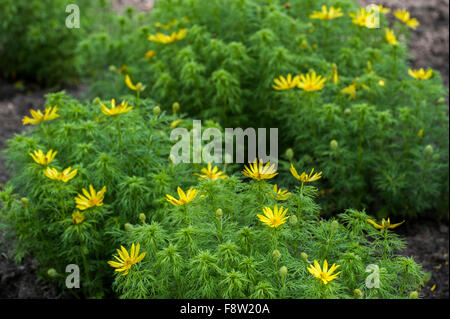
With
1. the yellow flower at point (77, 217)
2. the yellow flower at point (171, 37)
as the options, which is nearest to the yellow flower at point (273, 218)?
the yellow flower at point (77, 217)

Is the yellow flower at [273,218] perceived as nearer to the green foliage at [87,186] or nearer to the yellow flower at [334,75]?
the green foliage at [87,186]

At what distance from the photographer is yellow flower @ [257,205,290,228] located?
2.13 meters

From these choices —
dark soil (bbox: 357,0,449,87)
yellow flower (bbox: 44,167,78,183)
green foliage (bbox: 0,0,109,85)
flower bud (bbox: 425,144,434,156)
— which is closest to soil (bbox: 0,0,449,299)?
dark soil (bbox: 357,0,449,87)

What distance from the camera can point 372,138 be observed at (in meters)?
3.61

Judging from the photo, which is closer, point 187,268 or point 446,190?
point 187,268

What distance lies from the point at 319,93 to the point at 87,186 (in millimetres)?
1597

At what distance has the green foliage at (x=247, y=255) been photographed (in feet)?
6.76

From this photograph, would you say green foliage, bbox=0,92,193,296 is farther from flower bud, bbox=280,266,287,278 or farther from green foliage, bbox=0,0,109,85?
green foliage, bbox=0,0,109,85

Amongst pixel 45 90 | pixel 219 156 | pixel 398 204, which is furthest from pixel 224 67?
pixel 45 90

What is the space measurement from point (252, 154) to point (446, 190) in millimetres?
1418

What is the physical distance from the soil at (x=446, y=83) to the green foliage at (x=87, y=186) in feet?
1.03

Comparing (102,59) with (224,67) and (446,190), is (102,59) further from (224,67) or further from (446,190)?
(446,190)

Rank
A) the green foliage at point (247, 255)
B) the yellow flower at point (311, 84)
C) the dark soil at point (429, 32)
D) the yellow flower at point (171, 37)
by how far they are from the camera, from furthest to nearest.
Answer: the dark soil at point (429, 32)
the yellow flower at point (171, 37)
the yellow flower at point (311, 84)
the green foliage at point (247, 255)

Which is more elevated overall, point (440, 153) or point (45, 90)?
point (440, 153)
